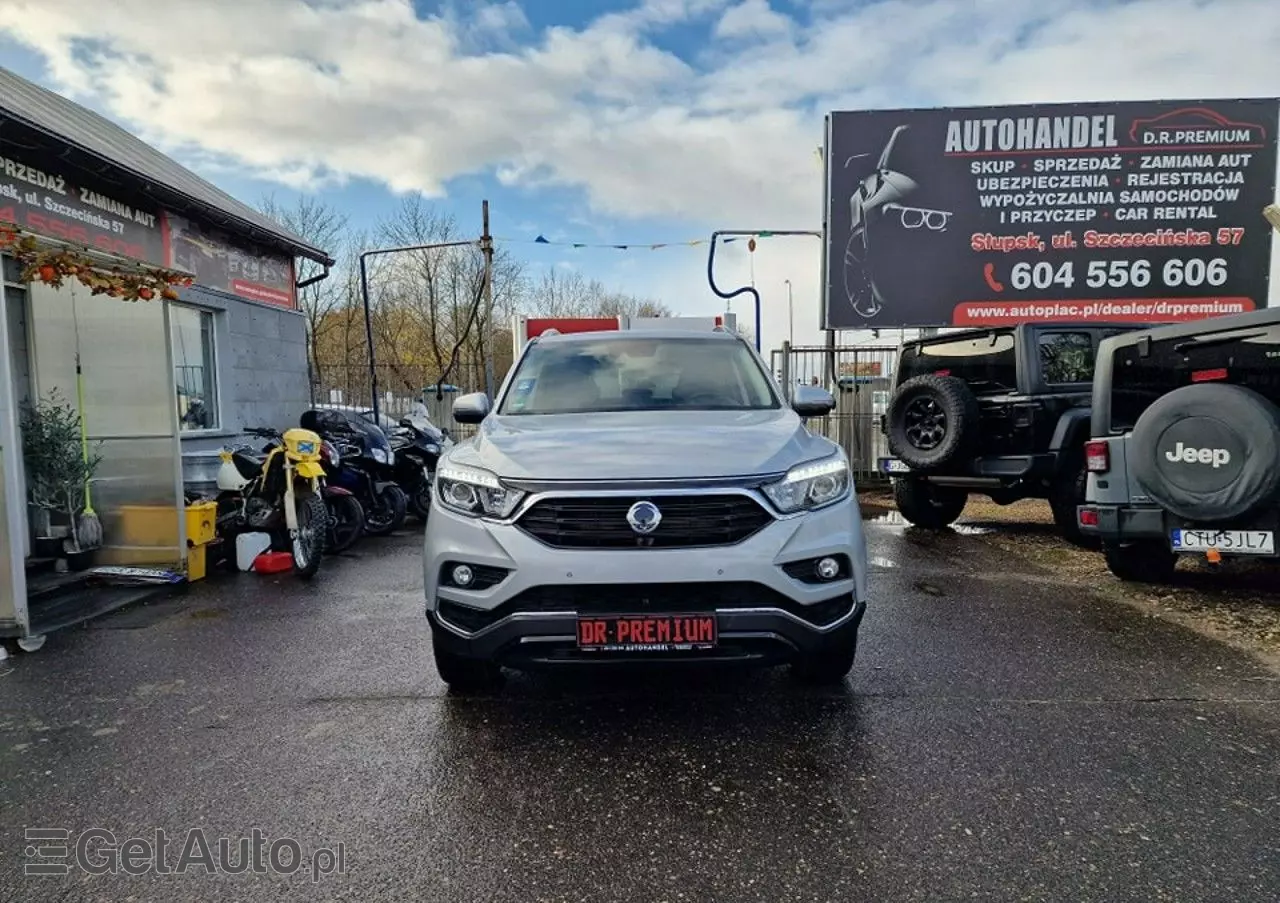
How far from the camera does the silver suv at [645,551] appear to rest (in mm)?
2947

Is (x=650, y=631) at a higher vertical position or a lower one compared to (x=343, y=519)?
higher

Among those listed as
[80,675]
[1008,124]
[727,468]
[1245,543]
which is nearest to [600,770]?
[727,468]

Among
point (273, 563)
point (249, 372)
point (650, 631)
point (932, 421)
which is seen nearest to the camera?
point (650, 631)

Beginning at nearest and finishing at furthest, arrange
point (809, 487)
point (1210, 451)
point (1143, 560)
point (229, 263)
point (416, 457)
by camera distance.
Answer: point (809, 487), point (1210, 451), point (1143, 560), point (416, 457), point (229, 263)

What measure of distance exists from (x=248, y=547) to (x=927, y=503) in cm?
680

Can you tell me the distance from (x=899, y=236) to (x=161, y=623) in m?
10.8

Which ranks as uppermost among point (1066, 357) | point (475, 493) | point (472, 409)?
point (1066, 357)

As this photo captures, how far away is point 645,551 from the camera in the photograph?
297 centimetres

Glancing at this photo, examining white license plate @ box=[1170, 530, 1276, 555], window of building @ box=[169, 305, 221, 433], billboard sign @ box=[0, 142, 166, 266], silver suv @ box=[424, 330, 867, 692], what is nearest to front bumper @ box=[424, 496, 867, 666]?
silver suv @ box=[424, 330, 867, 692]

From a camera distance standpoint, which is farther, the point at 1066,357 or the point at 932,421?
the point at 932,421

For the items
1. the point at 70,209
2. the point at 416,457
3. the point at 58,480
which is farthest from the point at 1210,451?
the point at 70,209

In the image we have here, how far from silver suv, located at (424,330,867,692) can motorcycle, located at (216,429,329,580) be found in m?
Result: 3.58

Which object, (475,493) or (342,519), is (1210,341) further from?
(342,519)

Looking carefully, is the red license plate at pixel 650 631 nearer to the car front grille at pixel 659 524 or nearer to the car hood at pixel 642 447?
the car front grille at pixel 659 524
